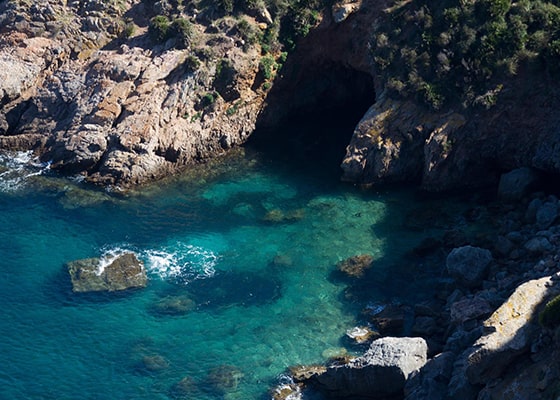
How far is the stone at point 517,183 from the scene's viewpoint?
50.0 meters

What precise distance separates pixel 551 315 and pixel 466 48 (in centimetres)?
2682

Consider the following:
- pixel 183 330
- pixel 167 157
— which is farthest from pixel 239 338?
pixel 167 157

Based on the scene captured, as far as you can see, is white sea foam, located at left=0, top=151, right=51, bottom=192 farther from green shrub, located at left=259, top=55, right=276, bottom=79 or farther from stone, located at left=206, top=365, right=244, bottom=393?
stone, located at left=206, top=365, right=244, bottom=393

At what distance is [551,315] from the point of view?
106ft

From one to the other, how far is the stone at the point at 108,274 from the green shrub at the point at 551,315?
24.2m

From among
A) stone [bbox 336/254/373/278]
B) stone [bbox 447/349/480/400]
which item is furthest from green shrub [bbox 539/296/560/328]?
stone [bbox 336/254/373/278]

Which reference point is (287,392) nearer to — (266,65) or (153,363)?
(153,363)

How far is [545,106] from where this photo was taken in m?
51.8

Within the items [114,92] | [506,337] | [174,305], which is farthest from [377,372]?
[114,92]

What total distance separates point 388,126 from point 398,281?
1359cm

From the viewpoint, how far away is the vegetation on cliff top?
172ft

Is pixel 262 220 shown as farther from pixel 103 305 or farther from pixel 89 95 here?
pixel 89 95

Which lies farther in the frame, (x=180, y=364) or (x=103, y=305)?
(x=103, y=305)

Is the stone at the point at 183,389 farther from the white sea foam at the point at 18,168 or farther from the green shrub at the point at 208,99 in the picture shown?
the green shrub at the point at 208,99
